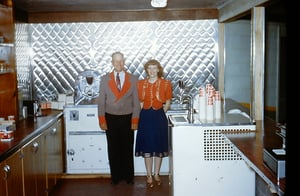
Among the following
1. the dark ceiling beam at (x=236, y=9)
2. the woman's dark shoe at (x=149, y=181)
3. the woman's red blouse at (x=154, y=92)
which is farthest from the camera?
the woman's dark shoe at (x=149, y=181)

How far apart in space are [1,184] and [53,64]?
3.02 m

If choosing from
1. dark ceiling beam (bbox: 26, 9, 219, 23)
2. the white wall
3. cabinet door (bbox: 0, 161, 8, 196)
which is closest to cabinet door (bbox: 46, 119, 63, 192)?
cabinet door (bbox: 0, 161, 8, 196)

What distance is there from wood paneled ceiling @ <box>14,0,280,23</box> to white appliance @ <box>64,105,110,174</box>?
4.02 feet

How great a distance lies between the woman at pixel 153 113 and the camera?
14.8 ft

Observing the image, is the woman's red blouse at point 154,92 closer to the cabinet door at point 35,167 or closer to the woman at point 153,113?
the woman at point 153,113

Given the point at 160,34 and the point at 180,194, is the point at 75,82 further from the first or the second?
the point at 180,194

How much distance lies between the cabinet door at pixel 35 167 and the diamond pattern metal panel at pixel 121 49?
1.74 m

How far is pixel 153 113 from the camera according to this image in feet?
14.9

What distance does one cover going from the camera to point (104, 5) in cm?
485

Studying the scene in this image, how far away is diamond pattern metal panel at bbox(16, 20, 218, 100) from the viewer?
5523mm

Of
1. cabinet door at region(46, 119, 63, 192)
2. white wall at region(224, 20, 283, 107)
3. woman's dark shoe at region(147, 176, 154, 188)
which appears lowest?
woman's dark shoe at region(147, 176, 154, 188)

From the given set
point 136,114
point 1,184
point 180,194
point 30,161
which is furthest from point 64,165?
point 1,184

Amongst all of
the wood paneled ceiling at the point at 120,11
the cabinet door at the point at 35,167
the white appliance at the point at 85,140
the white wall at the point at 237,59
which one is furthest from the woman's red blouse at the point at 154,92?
the white wall at the point at 237,59

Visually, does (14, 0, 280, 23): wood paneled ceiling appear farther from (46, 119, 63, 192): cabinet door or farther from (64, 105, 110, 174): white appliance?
(46, 119, 63, 192): cabinet door
